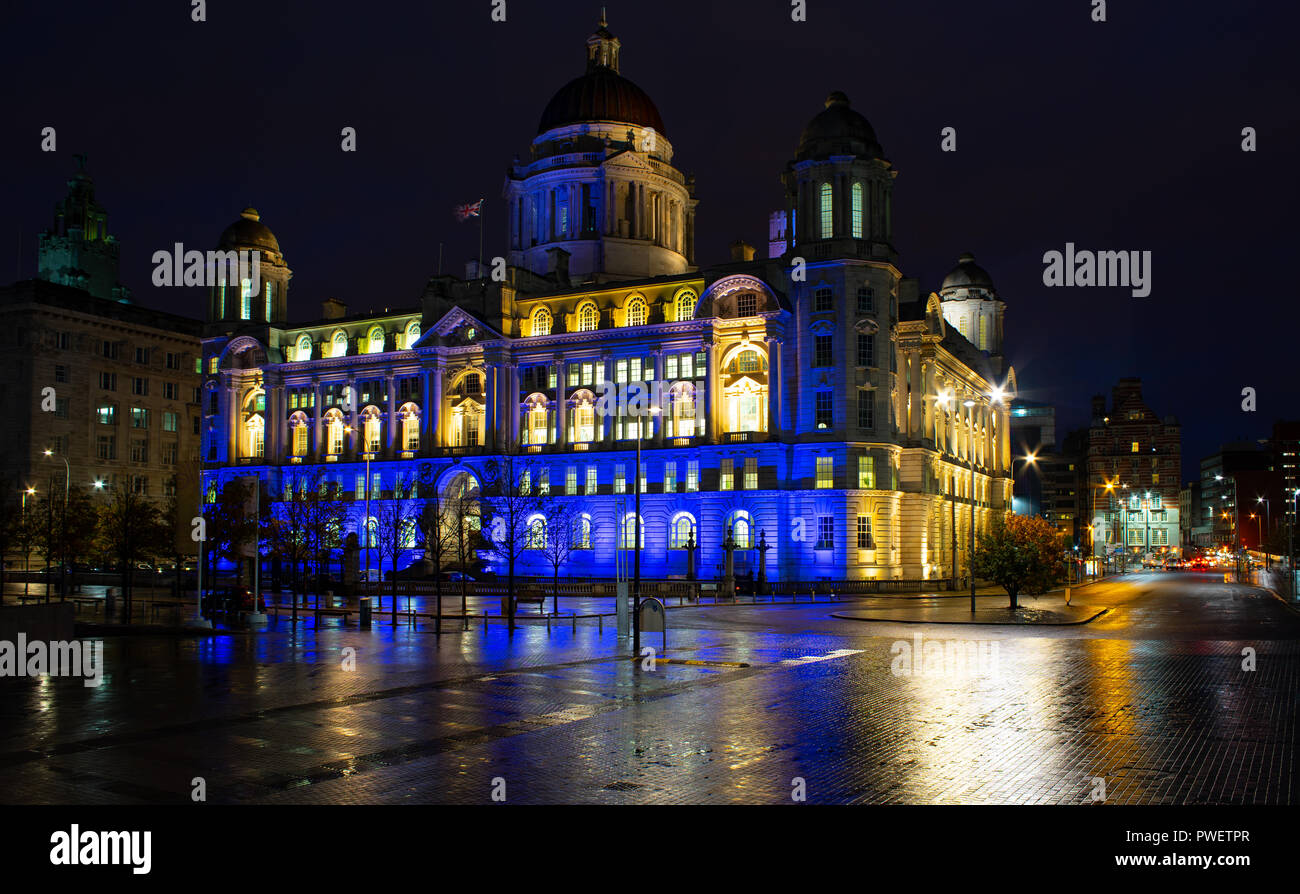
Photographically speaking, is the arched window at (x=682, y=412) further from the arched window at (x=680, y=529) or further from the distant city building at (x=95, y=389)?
the distant city building at (x=95, y=389)

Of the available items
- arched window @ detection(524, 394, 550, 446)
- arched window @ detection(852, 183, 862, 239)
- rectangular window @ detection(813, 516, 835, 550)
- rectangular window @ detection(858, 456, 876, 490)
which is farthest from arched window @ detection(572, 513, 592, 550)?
arched window @ detection(852, 183, 862, 239)

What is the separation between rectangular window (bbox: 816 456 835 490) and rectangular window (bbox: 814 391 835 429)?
227 centimetres

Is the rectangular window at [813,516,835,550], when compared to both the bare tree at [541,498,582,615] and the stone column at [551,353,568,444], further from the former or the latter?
the stone column at [551,353,568,444]

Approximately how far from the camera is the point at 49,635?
2806 cm

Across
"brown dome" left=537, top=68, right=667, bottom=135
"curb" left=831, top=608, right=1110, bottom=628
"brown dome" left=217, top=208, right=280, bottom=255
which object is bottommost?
"curb" left=831, top=608, right=1110, bottom=628

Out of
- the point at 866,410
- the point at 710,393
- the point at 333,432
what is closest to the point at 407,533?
the point at 333,432

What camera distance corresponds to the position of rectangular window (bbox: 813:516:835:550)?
73688 mm

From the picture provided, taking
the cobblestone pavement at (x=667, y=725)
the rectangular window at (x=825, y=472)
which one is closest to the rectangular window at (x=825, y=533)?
the rectangular window at (x=825, y=472)

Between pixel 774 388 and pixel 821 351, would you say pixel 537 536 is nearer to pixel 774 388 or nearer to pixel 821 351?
pixel 774 388

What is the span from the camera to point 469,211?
271 ft

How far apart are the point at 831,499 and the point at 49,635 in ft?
176

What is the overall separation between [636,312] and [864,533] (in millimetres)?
24302

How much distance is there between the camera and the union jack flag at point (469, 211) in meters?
82.3
